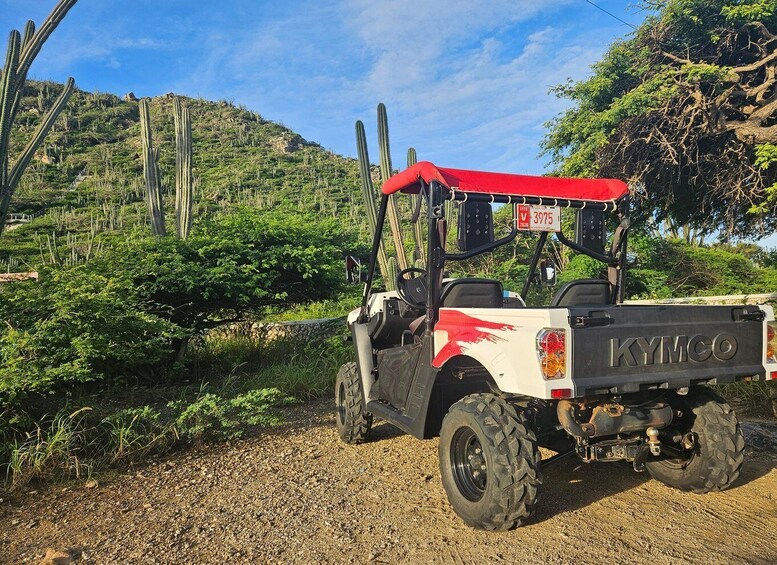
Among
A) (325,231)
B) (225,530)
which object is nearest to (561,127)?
(325,231)

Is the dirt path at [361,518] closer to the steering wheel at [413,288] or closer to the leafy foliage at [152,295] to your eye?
the leafy foliage at [152,295]

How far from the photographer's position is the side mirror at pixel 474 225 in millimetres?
3729

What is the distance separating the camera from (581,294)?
3.89m

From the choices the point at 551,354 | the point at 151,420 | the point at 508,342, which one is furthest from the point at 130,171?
the point at 551,354

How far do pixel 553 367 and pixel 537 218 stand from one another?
1328 mm

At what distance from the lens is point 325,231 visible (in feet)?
30.2

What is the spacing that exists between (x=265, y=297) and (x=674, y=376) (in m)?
6.17

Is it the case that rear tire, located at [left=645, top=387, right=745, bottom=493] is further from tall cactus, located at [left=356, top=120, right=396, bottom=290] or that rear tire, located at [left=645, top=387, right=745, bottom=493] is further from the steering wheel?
tall cactus, located at [left=356, top=120, right=396, bottom=290]

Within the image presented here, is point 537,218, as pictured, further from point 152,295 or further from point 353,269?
point 152,295

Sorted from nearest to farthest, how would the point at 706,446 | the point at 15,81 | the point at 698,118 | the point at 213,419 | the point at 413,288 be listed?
the point at 706,446 < the point at 413,288 < the point at 213,419 < the point at 15,81 < the point at 698,118

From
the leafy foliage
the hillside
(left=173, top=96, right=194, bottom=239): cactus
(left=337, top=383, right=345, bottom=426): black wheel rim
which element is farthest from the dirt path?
the hillside

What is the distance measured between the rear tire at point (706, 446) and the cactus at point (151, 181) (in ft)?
28.4

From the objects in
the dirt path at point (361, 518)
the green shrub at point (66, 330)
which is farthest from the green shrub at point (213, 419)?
the green shrub at point (66, 330)

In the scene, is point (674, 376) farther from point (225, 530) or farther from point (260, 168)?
point (260, 168)
